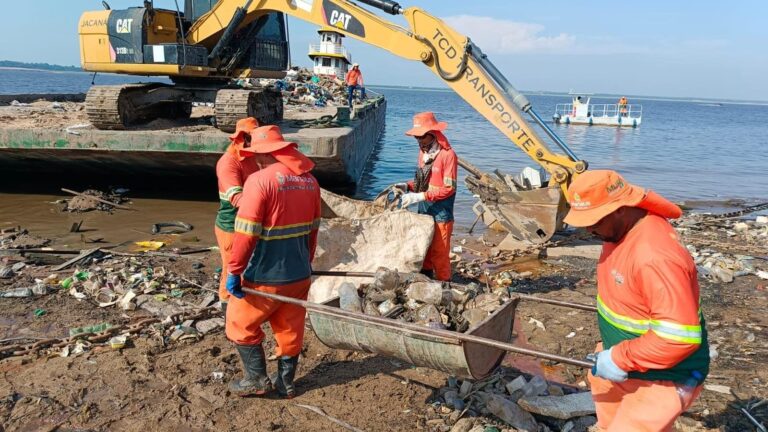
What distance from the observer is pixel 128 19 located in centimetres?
939

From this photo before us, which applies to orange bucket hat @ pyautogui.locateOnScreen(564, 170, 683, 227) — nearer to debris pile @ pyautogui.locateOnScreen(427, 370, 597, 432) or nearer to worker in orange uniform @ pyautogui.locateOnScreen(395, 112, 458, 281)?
debris pile @ pyautogui.locateOnScreen(427, 370, 597, 432)

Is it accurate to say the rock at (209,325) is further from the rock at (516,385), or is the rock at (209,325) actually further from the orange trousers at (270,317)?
the rock at (516,385)

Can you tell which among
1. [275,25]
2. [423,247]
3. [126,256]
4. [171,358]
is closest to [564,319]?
[423,247]

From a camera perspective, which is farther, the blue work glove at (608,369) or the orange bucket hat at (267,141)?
the orange bucket hat at (267,141)

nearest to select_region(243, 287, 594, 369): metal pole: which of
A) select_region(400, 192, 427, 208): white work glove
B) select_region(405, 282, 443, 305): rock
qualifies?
select_region(405, 282, 443, 305): rock

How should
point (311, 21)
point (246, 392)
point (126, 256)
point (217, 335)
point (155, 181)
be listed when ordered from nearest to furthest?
point (246, 392) < point (217, 335) < point (126, 256) < point (311, 21) < point (155, 181)

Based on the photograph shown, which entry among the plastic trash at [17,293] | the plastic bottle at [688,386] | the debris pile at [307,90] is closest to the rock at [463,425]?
the plastic bottle at [688,386]

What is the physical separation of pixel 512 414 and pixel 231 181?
9.30 feet

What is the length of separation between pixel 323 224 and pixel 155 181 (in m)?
7.38

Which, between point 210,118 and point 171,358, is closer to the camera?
point 171,358

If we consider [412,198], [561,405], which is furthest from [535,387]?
[412,198]

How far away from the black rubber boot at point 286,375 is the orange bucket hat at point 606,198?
2.38m

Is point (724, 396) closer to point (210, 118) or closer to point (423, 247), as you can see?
point (423, 247)

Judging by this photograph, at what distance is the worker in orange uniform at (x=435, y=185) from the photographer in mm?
5457
